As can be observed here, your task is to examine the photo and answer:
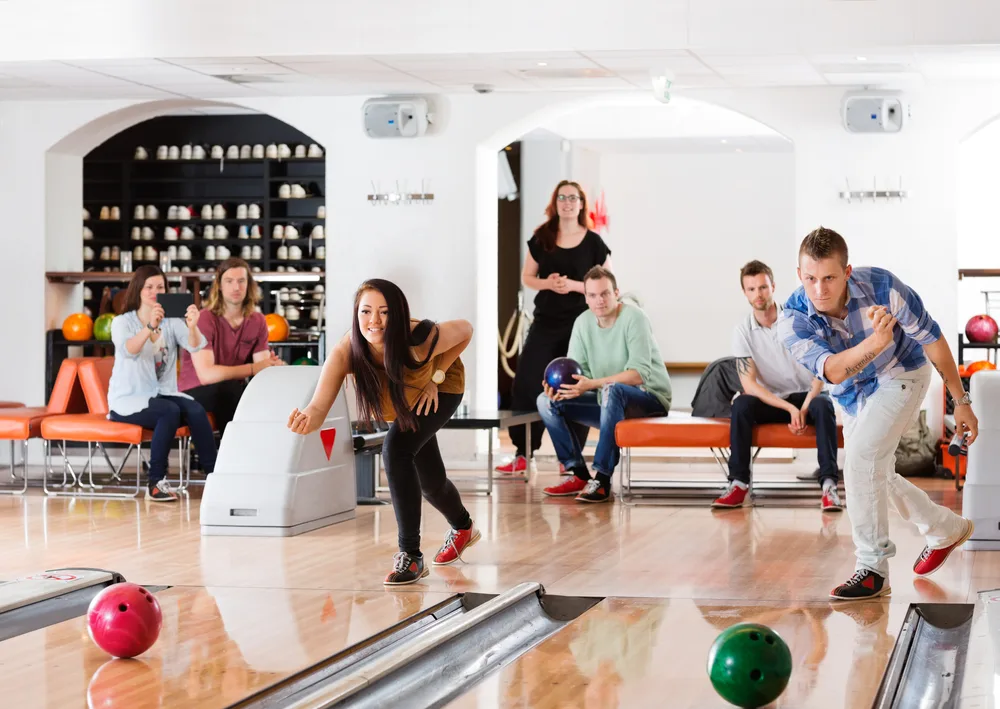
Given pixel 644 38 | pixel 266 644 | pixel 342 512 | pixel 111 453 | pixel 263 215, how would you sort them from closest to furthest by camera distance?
pixel 266 644 < pixel 342 512 < pixel 644 38 < pixel 111 453 < pixel 263 215

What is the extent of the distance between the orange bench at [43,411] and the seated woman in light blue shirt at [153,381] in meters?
0.54

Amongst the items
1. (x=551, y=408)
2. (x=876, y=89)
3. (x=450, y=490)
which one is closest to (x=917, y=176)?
(x=876, y=89)

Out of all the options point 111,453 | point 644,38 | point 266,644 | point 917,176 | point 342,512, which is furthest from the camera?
point 111,453

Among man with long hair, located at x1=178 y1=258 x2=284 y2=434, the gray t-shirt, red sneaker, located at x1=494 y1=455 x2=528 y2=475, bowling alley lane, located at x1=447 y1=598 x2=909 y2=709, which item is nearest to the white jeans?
bowling alley lane, located at x1=447 y1=598 x2=909 y2=709

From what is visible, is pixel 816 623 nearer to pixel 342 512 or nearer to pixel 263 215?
pixel 342 512

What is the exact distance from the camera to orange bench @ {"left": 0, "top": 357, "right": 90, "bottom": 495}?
7.42 metres

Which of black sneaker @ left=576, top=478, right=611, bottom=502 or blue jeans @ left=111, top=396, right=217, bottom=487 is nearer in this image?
black sneaker @ left=576, top=478, right=611, bottom=502

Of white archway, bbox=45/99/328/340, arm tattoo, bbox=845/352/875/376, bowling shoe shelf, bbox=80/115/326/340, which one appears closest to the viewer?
arm tattoo, bbox=845/352/875/376

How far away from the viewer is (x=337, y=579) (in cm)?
487

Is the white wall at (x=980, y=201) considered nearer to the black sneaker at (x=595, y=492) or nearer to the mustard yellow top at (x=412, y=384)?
the black sneaker at (x=595, y=492)

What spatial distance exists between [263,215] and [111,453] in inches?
148

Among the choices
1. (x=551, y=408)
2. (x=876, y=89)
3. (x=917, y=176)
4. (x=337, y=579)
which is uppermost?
(x=876, y=89)

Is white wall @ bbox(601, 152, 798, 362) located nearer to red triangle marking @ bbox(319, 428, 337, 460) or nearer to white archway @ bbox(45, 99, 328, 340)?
white archway @ bbox(45, 99, 328, 340)

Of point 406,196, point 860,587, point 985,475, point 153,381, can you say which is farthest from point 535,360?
point 860,587
